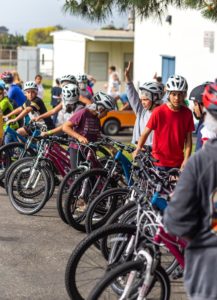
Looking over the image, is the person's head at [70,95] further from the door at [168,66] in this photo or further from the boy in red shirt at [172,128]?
the door at [168,66]

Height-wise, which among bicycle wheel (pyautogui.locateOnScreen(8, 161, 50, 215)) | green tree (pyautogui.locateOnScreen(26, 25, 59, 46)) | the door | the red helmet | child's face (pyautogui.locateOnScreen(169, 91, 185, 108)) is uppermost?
green tree (pyautogui.locateOnScreen(26, 25, 59, 46))

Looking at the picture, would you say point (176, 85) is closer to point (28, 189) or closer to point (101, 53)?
point (28, 189)

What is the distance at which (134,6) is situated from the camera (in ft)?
28.9

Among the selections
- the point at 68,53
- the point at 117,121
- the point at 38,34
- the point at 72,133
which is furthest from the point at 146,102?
the point at 38,34

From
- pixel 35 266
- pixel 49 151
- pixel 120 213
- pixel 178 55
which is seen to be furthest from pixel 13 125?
pixel 178 55

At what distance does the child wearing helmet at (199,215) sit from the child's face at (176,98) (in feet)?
11.6

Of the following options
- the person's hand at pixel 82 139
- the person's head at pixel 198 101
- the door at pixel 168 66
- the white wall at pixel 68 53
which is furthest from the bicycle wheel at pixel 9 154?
the white wall at pixel 68 53

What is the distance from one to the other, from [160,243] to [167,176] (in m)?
1.66

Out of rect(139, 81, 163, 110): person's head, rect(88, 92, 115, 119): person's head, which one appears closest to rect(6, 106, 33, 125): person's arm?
rect(88, 92, 115, 119): person's head

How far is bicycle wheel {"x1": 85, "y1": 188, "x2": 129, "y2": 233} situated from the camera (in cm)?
666

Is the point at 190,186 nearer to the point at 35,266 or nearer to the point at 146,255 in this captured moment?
the point at 146,255

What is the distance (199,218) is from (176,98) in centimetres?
375

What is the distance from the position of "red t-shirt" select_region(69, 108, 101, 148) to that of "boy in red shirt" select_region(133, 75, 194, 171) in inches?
43.2

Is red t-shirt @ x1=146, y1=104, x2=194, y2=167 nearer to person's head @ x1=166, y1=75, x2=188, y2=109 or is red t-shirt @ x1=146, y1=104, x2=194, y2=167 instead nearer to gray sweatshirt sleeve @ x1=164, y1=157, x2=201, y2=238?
person's head @ x1=166, y1=75, x2=188, y2=109
